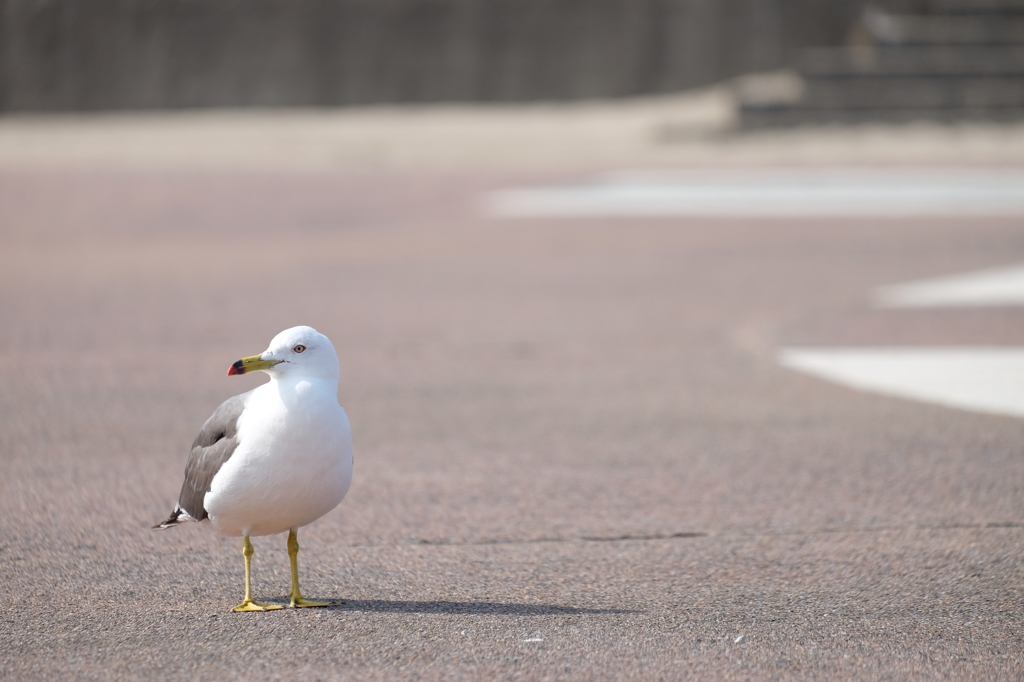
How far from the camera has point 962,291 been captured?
9875 millimetres

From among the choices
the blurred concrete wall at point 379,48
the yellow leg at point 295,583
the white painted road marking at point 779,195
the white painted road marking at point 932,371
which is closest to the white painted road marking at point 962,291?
the white painted road marking at point 932,371

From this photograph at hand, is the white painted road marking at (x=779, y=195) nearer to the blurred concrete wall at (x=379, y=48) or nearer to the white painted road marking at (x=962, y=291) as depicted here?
the white painted road marking at (x=962, y=291)

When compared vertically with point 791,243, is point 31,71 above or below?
above

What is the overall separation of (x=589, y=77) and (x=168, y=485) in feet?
140

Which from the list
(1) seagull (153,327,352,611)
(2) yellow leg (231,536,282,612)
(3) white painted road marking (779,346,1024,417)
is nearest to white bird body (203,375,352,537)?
(1) seagull (153,327,352,611)

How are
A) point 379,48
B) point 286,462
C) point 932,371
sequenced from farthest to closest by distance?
point 379,48
point 932,371
point 286,462

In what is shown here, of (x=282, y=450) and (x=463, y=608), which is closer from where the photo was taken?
(x=282, y=450)

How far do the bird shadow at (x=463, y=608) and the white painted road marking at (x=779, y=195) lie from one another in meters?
12.5

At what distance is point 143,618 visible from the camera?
11.6 ft

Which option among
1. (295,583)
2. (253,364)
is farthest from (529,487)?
(253,364)

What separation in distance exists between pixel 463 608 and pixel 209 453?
0.94 meters

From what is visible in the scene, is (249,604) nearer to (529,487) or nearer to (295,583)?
(295,583)

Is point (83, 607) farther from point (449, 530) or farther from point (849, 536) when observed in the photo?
point (849, 536)

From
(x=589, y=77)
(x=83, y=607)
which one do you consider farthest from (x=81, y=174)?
(x=589, y=77)
